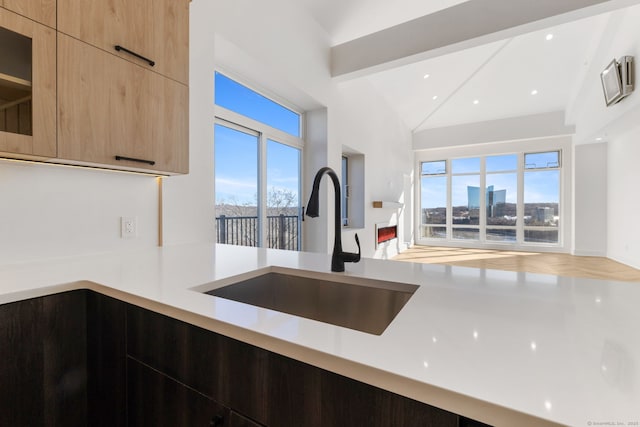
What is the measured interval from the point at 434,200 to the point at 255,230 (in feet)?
22.7

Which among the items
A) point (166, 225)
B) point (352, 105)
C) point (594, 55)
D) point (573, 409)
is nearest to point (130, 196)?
point (166, 225)

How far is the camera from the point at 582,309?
0.71m

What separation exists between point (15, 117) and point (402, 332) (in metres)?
1.43

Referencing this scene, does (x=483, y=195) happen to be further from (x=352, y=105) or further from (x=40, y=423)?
(x=40, y=423)

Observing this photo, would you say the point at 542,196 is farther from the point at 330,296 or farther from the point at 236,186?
the point at 330,296

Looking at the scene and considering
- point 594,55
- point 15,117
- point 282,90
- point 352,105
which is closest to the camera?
point 15,117

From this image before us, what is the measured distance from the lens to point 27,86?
3.42ft

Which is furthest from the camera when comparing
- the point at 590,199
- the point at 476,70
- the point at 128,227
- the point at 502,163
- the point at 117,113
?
the point at 502,163

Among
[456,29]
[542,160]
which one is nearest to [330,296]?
[456,29]

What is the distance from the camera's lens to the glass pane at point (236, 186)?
2607 mm

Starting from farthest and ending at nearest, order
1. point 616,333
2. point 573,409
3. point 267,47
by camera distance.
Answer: point 267,47
point 616,333
point 573,409

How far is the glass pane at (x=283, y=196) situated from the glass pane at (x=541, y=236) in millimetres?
6816

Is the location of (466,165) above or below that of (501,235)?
above

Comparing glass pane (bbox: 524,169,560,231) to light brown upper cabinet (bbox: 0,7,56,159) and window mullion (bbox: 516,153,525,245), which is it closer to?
window mullion (bbox: 516,153,525,245)
